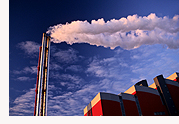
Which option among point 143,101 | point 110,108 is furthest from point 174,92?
point 110,108

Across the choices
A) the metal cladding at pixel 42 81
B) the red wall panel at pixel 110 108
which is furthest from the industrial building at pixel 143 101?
the metal cladding at pixel 42 81

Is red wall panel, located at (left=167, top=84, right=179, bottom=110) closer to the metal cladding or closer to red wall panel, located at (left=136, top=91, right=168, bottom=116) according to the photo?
red wall panel, located at (left=136, top=91, right=168, bottom=116)

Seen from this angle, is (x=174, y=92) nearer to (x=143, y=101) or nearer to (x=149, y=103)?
(x=149, y=103)

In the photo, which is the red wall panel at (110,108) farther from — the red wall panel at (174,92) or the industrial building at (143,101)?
the red wall panel at (174,92)

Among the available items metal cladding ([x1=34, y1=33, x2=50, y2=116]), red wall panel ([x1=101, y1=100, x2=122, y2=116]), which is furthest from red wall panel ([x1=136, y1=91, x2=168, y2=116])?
metal cladding ([x1=34, y1=33, x2=50, y2=116])

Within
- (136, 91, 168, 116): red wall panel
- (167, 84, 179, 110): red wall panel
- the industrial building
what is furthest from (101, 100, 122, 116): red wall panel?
(167, 84, 179, 110): red wall panel

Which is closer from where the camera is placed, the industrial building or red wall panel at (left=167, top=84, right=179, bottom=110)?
the industrial building

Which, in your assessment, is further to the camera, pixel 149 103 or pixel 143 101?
pixel 149 103

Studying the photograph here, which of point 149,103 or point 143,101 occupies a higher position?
point 143,101

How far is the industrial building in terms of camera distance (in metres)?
27.8

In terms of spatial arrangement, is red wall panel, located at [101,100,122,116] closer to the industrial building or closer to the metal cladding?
the industrial building

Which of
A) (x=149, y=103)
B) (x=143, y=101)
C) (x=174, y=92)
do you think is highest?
(x=174, y=92)

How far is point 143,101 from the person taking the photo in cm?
3123

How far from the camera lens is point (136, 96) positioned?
104 ft
